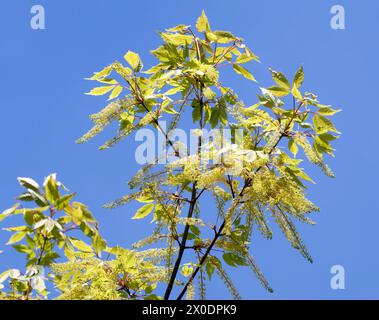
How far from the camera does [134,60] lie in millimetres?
4402

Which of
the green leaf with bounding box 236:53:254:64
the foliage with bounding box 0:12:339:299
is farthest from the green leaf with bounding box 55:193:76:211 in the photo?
the green leaf with bounding box 236:53:254:64

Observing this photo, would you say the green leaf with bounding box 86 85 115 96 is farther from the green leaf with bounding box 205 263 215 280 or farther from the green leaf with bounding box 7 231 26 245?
the green leaf with bounding box 7 231 26 245

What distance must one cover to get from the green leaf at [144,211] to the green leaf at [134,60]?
1.01 m

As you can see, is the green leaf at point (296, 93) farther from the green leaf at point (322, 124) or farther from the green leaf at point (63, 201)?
the green leaf at point (63, 201)

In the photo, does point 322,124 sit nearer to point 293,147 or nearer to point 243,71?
point 293,147

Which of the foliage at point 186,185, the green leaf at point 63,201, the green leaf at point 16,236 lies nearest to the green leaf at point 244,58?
the foliage at point 186,185

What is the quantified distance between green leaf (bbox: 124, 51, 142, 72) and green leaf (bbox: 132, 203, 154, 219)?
3.32 feet

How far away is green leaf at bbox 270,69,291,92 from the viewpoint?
402cm

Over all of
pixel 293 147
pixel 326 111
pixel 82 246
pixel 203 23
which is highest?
pixel 203 23

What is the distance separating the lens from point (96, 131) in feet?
13.8

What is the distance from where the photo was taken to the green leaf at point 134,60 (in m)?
4.39

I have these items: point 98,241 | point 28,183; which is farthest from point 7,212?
point 98,241

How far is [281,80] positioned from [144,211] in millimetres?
1383
